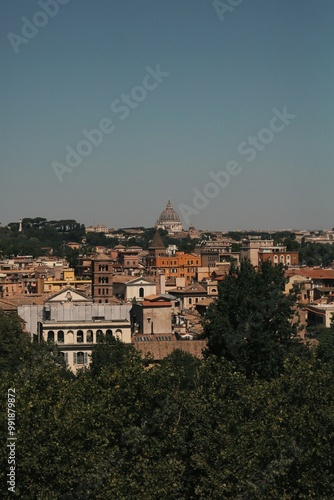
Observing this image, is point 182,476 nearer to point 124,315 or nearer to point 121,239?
point 124,315

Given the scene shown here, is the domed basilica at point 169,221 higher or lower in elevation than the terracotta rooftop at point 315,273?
higher

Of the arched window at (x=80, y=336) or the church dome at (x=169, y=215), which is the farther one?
the church dome at (x=169, y=215)

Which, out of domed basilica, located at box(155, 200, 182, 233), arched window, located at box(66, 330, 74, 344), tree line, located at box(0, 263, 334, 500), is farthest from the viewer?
domed basilica, located at box(155, 200, 182, 233)

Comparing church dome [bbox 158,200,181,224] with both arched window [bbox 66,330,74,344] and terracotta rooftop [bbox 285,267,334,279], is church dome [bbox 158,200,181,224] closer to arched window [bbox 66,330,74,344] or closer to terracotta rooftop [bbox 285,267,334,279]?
terracotta rooftop [bbox 285,267,334,279]

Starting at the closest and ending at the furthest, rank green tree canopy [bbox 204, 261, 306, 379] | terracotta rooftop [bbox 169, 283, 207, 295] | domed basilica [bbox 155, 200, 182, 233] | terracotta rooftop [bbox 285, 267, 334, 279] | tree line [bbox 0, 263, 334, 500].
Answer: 1. tree line [bbox 0, 263, 334, 500]
2. green tree canopy [bbox 204, 261, 306, 379]
3. terracotta rooftop [bbox 169, 283, 207, 295]
4. terracotta rooftop [bbox 285, 267, 334, 279]
5. domed basilica [bbox 155, 200, 182, 233]

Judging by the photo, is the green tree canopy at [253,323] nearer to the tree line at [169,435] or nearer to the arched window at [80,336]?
the arched window at [80,336]

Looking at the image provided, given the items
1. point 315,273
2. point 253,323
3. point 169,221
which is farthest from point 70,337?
point 169,221

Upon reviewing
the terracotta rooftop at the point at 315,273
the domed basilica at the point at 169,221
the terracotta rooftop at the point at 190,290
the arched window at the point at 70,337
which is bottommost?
the arched window at the point at 70,337

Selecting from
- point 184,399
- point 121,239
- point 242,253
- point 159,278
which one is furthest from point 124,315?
point 121,239

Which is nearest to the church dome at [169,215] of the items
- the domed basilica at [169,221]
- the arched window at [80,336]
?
the domed basilica at [169,221]

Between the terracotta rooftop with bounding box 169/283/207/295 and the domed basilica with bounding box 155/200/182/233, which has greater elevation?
the domed basilica with bounding box 155/200/182/233

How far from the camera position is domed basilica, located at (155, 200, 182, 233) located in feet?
366

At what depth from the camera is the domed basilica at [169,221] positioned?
11150 cm

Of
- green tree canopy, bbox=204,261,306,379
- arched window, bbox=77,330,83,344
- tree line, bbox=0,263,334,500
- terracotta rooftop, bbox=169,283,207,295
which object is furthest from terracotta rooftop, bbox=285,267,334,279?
tree line, bbox=0,263,334,500
